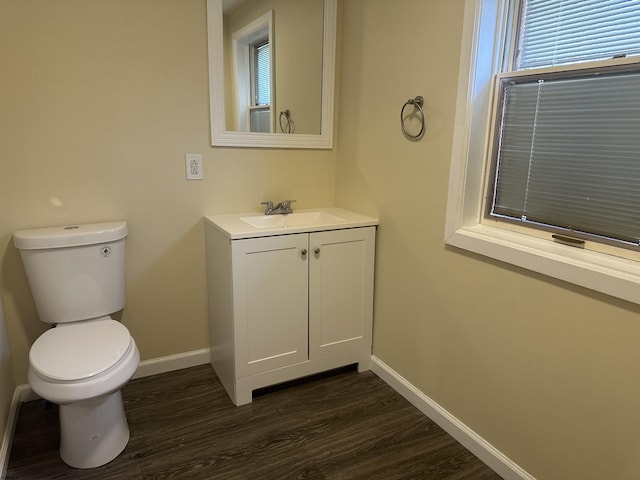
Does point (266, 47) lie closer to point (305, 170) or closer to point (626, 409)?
point (305, 170)

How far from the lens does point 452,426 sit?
6.28 ft

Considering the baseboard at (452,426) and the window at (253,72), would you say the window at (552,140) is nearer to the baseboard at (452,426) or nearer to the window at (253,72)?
the baseboard at (452,426)

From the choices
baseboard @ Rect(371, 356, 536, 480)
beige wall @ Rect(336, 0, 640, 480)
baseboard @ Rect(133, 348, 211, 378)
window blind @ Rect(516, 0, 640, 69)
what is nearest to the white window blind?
window blind @ Rect(516, 0, 640, 69)

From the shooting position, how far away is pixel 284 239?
2025 millimetres

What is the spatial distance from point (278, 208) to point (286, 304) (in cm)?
58

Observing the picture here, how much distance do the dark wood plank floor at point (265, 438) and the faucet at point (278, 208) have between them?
927mm

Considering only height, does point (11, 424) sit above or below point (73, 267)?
below

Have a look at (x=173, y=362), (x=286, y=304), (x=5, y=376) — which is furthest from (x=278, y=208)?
(x=5, y=376)

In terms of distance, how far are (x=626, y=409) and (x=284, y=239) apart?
4.58ft

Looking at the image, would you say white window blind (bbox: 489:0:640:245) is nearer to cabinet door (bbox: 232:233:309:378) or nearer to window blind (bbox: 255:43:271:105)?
cabinet door (bbox: 232:233:309:378)

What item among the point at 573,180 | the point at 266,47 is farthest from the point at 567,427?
the point at 266,47

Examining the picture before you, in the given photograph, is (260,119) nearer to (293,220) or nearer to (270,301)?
(293,220)

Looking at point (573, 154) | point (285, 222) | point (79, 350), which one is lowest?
point (79, 350)

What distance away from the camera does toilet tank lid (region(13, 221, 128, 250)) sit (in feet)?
5.90
